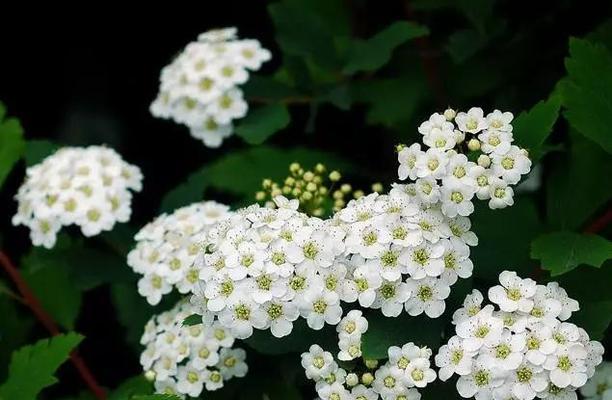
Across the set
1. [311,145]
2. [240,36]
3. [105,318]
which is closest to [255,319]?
[311,145]

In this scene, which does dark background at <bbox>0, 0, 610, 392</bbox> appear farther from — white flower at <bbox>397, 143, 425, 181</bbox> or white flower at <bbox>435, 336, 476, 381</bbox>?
white flower at <bbox>435, 336, 476, 381</bbox>

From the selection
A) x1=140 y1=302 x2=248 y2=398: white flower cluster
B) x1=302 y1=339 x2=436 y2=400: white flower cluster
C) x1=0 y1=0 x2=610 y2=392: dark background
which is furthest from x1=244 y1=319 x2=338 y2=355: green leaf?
x1=0 y1=0 x2=610 y2=392: dark background

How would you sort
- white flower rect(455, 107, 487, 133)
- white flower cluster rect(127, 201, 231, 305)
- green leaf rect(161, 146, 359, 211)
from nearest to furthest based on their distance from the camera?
white flower rect(455, 107, 487, 133) → white flower cluster rect(127, 201, 231, 305) → green leaf rect(161, 146, 359, 211)

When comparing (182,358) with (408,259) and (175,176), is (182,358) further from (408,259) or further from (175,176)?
(175,176)

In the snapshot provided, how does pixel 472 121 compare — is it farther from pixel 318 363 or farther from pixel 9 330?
pixel 9 330

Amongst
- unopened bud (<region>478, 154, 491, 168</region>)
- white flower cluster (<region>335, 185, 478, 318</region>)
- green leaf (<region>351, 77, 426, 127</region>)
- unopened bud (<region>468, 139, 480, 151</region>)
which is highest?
unopened bud (<region>468, 139, 480, 151</region>)

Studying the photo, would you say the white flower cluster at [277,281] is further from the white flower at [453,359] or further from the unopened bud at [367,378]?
the white flower at [453,359]

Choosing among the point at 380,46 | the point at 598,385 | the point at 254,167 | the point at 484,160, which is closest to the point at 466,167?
the point at 484,160
